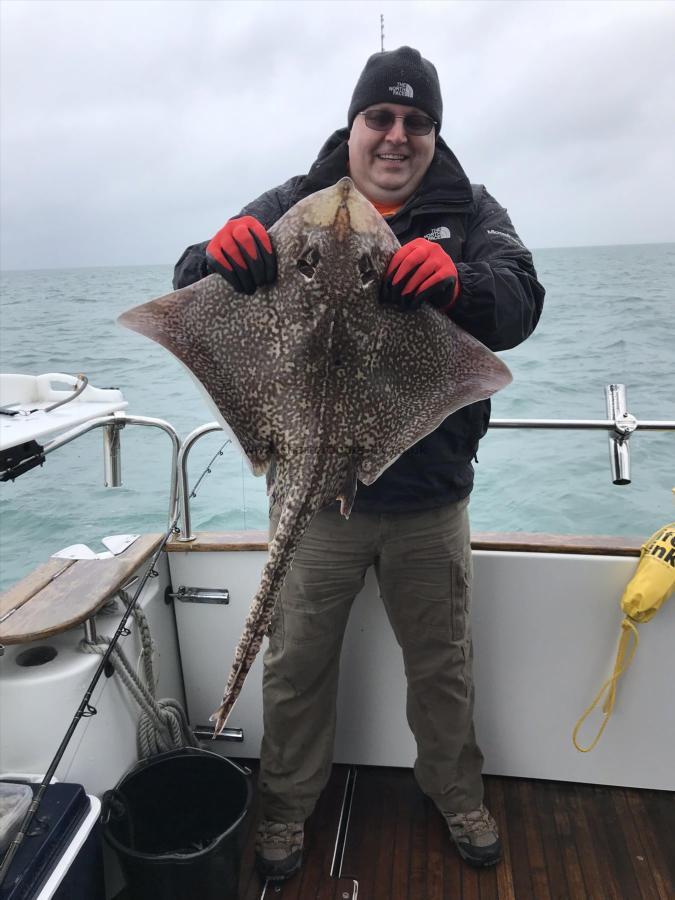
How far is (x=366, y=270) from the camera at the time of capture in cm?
138

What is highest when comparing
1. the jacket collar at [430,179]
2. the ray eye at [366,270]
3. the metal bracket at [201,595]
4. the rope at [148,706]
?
the jacket collar at [430,179]

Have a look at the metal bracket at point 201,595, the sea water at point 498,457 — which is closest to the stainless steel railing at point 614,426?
the metal bracket at point 201,595

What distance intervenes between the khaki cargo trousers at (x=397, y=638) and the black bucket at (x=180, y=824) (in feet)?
0.56

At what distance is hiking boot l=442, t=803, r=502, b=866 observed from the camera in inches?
87.9

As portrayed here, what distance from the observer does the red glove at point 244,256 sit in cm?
136

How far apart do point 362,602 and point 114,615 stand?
0.91m

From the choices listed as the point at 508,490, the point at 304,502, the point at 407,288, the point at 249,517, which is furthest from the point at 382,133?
the point at 508,490

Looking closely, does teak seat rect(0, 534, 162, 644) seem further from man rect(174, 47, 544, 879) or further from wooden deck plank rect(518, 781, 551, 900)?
wooden deck plank rect(518, 781, 551, 900)

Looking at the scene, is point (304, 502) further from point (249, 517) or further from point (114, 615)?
→ point (249, 517)

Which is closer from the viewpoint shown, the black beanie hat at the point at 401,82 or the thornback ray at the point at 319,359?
the thornback ray at the point at 319,359

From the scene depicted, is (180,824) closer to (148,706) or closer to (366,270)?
(148,706)

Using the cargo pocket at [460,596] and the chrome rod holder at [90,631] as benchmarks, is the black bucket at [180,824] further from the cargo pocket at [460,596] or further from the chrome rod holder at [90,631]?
the cargo pocket at [460,596]

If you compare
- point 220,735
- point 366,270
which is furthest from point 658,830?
point 366,270

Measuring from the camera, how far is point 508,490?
27.0 feet
